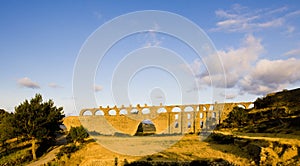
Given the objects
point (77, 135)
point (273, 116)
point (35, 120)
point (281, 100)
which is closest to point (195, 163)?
point (35, 120)

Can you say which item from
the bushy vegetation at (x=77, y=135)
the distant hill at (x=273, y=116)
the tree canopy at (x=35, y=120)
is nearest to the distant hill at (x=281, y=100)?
the distant hill at (x=273, y=116)

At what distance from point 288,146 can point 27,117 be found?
75.0 feet

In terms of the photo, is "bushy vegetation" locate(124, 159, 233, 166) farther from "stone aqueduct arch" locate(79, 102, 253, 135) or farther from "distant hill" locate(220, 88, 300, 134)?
"stone aqueduct arch" locate(79, 102, 253, 135)

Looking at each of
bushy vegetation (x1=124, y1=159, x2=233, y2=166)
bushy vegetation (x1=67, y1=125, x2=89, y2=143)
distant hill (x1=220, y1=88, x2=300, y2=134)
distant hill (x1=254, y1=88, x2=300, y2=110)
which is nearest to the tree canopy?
bushy vegetation (x1=67, y1=125, x2=89, y2=143)

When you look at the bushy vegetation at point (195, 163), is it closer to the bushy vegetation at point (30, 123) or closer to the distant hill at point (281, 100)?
the bushy vegetation at point (30, 123)

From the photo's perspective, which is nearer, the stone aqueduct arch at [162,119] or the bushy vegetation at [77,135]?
the bushy vegetation at [77,135]

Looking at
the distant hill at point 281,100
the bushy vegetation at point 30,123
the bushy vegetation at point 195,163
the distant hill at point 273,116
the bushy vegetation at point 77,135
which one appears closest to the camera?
the bushy vegetation at point 195,163

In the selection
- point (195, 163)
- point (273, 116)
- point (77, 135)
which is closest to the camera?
point (195, 163)

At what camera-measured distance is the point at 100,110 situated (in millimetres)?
58281

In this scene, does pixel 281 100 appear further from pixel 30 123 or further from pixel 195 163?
pixel 30 123

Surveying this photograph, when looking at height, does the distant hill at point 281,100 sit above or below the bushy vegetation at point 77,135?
above

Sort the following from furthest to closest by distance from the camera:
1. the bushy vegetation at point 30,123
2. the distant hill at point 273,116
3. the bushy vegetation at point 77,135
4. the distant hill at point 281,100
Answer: the distant hill at point 281,100 < the bushy vegetation at point 77,135 < the distant hill at point 273,116 < the bushy vegetation at point 30,123

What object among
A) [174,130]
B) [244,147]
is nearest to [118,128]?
[174,130]

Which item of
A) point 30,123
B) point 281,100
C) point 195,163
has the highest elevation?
point 281,100
